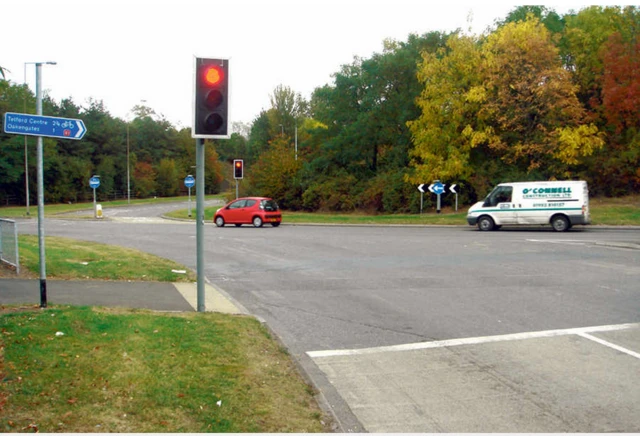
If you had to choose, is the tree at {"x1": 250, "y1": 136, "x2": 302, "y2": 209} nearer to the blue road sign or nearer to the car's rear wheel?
the car's rear wheel

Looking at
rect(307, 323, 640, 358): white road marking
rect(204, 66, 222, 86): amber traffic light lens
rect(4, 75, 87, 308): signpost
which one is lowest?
rect(307, 323, 640, 358): white road marking

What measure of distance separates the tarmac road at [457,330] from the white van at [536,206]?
8203 millimetres

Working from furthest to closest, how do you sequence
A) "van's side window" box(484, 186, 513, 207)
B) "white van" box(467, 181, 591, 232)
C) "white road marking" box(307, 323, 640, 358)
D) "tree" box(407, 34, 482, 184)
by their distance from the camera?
1. "tree" box(407, 34, 482, 184)
2. "van's side window" box(484, 186, 513, 207)
3. "white van" box(467, 181, 591, 232)
4. "white road marking" box(307, 323, 640, 358)

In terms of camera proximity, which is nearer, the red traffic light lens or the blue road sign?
the blue road sign

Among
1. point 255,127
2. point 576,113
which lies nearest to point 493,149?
point 576,113

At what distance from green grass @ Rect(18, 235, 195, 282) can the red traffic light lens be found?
5582 mm

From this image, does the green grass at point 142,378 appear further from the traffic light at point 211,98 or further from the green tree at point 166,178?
the green tree at point 166,178

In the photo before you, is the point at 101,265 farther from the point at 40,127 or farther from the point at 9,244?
the point at 40,127

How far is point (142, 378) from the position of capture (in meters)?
5.65

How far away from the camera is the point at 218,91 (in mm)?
8352

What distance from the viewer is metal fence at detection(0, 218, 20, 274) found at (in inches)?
476

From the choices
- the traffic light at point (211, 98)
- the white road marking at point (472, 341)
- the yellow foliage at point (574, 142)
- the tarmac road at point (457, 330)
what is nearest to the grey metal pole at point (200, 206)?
the traffic light at point (211, 98)

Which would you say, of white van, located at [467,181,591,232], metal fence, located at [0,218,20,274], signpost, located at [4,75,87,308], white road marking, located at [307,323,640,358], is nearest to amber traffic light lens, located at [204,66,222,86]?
signpost, located at [4,75,87,308]

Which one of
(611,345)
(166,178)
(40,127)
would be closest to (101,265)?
(40,127)
